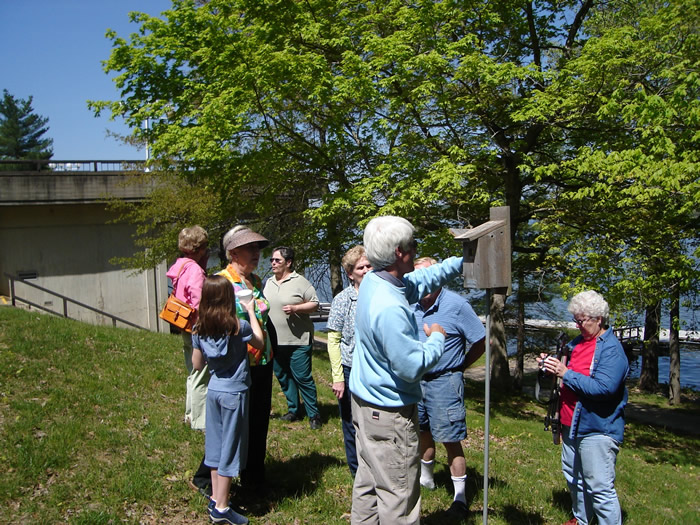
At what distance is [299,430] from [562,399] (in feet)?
10.3

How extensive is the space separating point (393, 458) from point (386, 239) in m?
1.19

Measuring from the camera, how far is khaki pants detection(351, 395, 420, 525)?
10.5 feet

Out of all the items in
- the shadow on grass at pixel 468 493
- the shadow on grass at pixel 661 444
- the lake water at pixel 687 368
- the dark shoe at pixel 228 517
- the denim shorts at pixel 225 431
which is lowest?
the lake water at pixel 687 368

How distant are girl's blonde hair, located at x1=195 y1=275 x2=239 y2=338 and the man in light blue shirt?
1066mm

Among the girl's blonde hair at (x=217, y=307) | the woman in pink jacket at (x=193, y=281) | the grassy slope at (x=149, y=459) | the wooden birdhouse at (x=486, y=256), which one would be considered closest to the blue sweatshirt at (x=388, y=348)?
the wooden birdhouse at (x=486, y=256)

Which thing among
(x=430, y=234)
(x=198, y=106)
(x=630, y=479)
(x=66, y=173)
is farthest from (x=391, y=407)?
(x=66, y=173)

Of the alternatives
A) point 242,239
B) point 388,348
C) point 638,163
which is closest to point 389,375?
point 388,348

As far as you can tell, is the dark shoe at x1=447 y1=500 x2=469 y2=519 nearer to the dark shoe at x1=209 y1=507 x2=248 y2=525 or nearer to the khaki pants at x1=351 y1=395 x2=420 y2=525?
the khaki pants at x1=351 y1=395 x2=420 y2=525

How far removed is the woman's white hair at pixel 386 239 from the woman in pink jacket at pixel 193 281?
6.92ft

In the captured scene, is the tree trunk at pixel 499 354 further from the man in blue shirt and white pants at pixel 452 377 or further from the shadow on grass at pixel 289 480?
the man in blue shirt and white pants at pixel 452 377

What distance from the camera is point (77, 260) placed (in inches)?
765

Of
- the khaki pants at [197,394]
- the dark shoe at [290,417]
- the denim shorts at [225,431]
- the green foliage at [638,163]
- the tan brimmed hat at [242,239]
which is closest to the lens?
the denim shorts at [225,431]

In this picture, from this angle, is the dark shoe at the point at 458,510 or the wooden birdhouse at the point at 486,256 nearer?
the wooden birdhouse at the point at 486,256

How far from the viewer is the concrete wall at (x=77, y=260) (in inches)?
715
